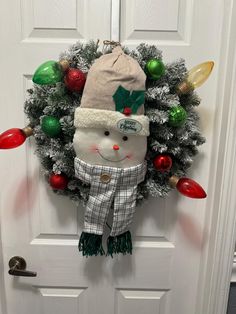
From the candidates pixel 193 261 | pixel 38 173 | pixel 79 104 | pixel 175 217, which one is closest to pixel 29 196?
pixel 38 173

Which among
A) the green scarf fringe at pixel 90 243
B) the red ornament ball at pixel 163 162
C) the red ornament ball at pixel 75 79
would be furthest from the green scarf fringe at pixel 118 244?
the red ornament ball at pixel 75 79

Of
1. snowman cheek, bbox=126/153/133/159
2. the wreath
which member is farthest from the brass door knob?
snowman cheek, bbox=126/153/133/159

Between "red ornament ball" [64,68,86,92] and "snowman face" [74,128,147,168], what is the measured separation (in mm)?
113

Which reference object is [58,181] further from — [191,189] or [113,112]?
[191,189]

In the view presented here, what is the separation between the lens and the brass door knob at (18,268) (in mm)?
1081

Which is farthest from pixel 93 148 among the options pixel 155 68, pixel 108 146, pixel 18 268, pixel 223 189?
pixel 18 268

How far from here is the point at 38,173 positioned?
3.41ft

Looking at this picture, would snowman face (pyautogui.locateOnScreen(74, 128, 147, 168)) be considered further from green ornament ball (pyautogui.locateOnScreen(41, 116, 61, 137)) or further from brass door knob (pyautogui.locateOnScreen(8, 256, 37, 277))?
brass door knob (pyautogui.locateOnScreen(8, 256, 37, 277))

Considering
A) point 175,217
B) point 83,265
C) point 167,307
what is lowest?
point 167,307

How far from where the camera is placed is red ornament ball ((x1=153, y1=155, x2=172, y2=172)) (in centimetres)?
87

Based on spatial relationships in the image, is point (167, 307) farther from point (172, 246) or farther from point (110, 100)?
point (110, 100)

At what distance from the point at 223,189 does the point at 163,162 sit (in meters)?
0.23

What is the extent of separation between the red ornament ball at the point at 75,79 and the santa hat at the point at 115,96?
0.02 meters

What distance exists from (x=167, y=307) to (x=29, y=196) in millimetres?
651
